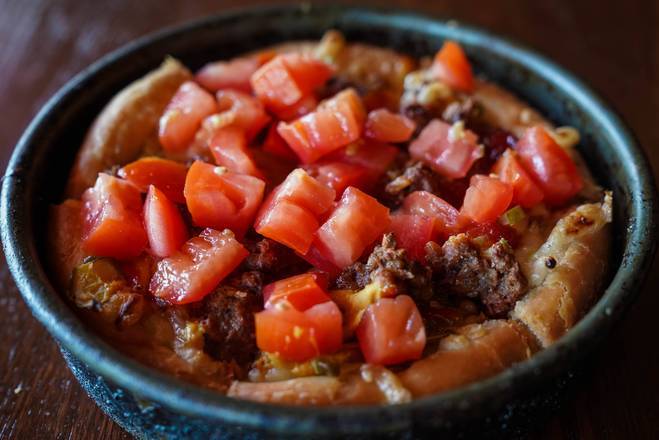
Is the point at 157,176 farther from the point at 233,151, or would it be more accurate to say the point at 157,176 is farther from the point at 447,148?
the point at 447,148

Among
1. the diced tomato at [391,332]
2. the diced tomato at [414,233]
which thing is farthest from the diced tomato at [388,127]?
the diced tomato at [391,332]

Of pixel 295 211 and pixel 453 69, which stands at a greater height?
pixel 453 69

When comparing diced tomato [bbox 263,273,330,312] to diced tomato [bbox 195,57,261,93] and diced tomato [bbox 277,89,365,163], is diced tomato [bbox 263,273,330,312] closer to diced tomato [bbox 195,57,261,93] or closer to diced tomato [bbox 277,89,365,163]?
diced tomato [bbox 277,89,365,163]

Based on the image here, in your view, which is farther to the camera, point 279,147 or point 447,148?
point 279,147

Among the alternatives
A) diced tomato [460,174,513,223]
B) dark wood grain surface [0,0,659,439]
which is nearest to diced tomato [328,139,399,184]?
diced tomato [460,174,513,223]

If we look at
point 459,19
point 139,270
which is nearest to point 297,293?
point 139,270

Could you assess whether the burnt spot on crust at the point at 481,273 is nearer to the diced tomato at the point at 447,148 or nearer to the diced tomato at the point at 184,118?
the diced tomato at the point at 447,148

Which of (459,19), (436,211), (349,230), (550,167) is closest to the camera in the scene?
(349,230)
